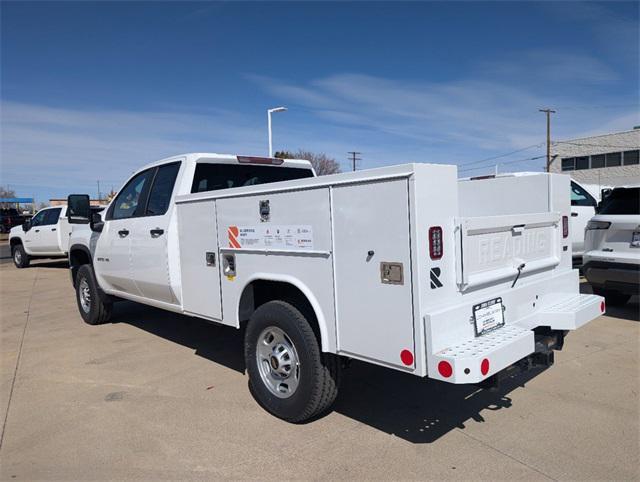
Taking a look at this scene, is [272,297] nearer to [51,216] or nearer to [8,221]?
[51,216]

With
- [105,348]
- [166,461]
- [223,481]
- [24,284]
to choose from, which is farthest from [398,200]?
[24,284]

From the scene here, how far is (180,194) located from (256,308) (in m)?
Result: 1.45

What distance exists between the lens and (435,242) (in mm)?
2979

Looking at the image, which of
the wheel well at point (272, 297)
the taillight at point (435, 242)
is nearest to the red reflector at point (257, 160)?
the wheel well at point (272, 297)

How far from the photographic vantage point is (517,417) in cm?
385

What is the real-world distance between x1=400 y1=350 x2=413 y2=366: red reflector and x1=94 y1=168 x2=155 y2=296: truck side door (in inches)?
146

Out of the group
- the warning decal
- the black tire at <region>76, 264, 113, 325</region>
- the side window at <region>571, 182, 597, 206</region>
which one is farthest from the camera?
the side window at <region>571, 182, 597, 206</region>

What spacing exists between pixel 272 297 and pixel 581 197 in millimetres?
7765

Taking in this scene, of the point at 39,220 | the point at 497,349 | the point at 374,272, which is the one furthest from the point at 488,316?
the point at 39,220

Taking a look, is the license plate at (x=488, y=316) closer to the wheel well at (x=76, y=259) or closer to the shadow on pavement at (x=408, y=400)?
the shadow on pavement at (x=408, y=400)

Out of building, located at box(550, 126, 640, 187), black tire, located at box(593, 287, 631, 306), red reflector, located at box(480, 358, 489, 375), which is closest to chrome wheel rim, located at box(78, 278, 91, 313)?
red reflector, located at box(480, 358, 489, 375)

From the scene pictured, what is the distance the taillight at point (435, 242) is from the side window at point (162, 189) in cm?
307

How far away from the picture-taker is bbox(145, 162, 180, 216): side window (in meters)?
5.18

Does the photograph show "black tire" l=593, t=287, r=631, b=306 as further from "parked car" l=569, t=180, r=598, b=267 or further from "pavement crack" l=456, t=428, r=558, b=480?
"pavement crack" l=456, t=428, r=558, b=480
